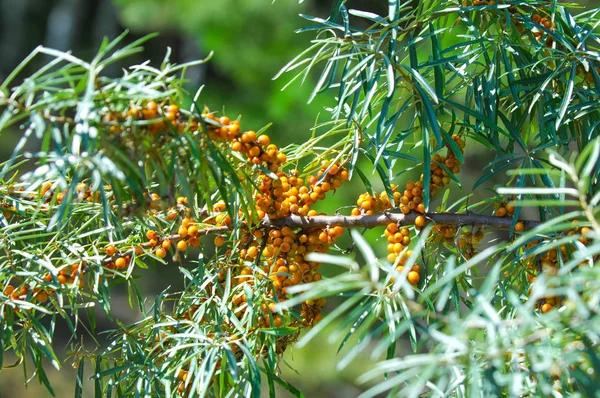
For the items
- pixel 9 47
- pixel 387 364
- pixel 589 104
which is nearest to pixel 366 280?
pixel 387 364

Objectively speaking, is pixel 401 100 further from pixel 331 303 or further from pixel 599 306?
pixel 331 303

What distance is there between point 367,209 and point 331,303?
8.07ft

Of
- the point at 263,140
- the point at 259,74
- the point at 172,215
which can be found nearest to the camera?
the point at 263,140

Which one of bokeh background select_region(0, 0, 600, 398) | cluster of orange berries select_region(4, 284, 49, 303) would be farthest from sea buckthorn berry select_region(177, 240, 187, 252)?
bokeh background select_region(0, 0, 600, 398)

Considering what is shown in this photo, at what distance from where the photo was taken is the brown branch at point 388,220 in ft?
1.95

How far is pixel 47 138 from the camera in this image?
1.35 ft

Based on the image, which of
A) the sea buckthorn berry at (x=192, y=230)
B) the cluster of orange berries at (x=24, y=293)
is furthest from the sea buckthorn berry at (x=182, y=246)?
the cluster of orange berries at (x=24, y=293)

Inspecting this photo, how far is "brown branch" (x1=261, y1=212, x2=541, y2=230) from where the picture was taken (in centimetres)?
59

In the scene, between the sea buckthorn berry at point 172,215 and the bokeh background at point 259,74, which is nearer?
the sea buckthorn berry at point 172,215

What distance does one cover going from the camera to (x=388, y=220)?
0.61m

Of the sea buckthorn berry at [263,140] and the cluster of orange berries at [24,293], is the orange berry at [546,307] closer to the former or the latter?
the sea buckthorn berry at [263,140]

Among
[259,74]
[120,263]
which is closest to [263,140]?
[120,263]

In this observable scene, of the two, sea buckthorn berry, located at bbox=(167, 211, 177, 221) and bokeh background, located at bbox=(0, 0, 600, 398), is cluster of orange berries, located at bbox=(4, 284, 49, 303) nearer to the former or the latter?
sea buckthorn berry, located at bbox=(167, 211, 177, 221)

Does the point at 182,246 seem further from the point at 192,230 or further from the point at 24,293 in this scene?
the point at 24,293
